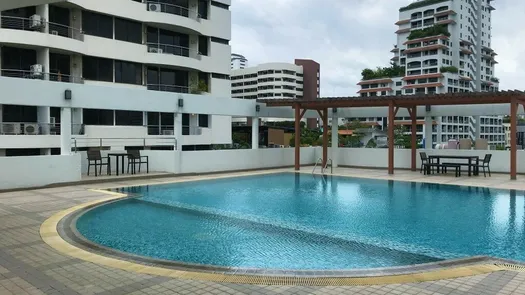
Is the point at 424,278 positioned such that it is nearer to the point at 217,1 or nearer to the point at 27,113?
the point at 27,113

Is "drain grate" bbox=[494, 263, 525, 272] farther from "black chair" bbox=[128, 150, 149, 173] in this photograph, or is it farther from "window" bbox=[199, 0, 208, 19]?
"window" bbox=[199, 0, 208, 19]

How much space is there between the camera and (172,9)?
101 feet

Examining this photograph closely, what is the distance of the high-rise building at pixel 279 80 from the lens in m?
118

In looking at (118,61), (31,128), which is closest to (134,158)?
(31,128)

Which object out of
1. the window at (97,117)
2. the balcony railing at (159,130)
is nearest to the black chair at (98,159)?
the window at (97,117)

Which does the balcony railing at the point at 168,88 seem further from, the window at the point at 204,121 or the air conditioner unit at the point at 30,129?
the air conditioner unit at the point at 30,129

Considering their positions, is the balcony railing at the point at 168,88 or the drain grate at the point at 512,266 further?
the balcony railing at the point at 168,88

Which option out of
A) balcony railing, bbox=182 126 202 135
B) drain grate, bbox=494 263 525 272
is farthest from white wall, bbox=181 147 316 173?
drain grate, bbox=494 263 525 272

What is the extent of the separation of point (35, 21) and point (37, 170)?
14.0 meters

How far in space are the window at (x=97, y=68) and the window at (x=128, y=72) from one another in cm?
48

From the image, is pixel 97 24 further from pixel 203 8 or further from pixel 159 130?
pixel 203 8

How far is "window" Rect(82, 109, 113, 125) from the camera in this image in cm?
2559

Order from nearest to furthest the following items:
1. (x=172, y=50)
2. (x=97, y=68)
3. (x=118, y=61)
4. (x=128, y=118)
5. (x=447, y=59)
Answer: (x=97, y=68) → (x=128, y=118) → (x=118, y=61) → (x=172, y=50) → (x=447, y=59)

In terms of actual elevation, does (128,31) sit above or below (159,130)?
above
